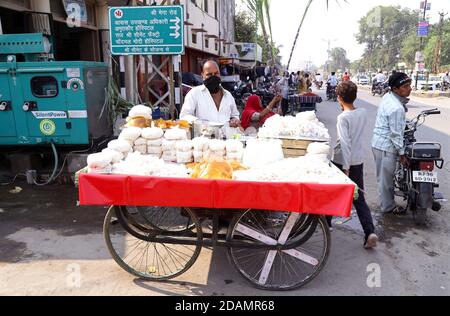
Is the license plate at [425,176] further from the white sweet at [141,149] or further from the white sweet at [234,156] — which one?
the white sweet at [141,149]

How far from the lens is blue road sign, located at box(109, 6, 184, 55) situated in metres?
6.10

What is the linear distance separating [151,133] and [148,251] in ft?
3.91

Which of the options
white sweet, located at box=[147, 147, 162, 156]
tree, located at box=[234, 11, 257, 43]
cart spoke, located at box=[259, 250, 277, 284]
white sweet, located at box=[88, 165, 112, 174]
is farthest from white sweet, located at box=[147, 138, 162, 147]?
tree, located at box=[234, 11, 257, 43]

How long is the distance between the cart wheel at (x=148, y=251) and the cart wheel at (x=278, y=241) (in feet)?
1.12

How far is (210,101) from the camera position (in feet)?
14.1

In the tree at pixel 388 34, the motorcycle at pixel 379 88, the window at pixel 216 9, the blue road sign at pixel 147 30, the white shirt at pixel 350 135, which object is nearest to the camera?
the white shirt at pixel 350 135

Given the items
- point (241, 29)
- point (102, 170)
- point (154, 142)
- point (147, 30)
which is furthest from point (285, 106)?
point (241, 29)

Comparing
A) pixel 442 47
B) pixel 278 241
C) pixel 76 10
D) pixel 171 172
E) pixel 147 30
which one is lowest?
pixel 278 241

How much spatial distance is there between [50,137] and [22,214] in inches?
53.7

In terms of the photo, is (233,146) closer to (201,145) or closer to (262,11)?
(201,145)

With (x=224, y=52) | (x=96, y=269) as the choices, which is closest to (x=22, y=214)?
(x=96, y=269)

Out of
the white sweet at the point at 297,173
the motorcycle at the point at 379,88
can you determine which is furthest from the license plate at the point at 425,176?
the motorcycle at the point at 379,88

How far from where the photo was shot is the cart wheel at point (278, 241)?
9.65 ft
